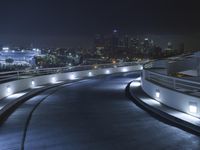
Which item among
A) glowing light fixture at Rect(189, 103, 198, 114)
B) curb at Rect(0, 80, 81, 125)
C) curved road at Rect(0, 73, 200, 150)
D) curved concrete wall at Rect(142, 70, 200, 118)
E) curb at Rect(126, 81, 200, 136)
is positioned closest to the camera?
curved road at Rect(0, 73, 200, 150)

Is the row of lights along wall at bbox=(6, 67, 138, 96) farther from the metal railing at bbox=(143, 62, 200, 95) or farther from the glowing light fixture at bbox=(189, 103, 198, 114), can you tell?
the glowing light fixture at bbox=(189, 103, 198, 114)

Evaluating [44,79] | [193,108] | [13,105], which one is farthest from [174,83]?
[44,79]

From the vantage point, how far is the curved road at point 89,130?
31.9 ft

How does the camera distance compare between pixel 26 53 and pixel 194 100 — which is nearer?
pixel 194 100

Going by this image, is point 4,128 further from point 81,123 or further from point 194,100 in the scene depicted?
point 194,100

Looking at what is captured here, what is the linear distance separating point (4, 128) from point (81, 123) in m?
2.55

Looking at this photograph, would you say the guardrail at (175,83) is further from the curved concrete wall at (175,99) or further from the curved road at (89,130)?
the curved road at (89,130)

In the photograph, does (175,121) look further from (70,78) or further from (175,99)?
(70,78)

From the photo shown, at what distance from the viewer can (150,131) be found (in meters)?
11.5

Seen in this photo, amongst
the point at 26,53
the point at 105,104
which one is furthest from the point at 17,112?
the point at 26,53

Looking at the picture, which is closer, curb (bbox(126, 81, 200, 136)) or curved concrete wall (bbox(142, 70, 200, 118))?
curb (bbox(126, 81, 200, 136))

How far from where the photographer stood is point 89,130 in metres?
11.8

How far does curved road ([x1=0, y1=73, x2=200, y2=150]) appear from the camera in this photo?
9.71 metres

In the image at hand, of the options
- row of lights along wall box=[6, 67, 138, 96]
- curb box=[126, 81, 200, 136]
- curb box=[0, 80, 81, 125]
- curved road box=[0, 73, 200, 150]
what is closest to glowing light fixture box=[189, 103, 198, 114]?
curb box=[126, 81, 200, 136]
